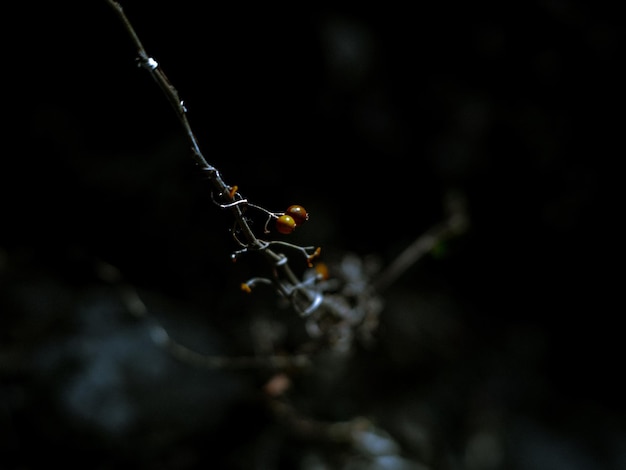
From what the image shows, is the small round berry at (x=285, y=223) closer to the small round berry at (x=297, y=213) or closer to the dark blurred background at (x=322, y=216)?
the small round berry at (x=297, y=213)

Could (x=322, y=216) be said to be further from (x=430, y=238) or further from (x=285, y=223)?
(x=285, y=223)

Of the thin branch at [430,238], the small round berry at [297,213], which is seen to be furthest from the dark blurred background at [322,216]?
the small round berry at [297,213]

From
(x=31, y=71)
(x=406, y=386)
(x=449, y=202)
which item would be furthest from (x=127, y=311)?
(x=449, y=202)

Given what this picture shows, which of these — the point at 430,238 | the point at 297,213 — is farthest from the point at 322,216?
the point at 297,213

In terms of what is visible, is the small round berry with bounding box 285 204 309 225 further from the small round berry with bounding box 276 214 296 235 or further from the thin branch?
the thin branch

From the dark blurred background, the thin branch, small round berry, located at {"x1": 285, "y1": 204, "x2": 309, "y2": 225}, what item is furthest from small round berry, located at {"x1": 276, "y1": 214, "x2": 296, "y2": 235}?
the thin branch

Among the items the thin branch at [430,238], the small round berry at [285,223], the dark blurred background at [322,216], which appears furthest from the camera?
the thin branch at [430,238]

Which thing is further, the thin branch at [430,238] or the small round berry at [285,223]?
the thin branch at [430,238]

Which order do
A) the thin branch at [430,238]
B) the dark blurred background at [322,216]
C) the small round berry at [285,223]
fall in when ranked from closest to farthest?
the small round berry at [285,223] → the dark blurred background at [322,216] → the thin branch at [430,238]

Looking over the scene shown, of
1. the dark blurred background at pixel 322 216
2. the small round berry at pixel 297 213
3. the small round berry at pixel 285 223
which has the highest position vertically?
the dark blurred background at pixel 322 216
